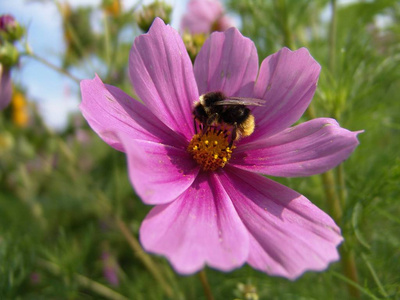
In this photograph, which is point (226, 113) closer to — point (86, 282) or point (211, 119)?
point (211, 119)

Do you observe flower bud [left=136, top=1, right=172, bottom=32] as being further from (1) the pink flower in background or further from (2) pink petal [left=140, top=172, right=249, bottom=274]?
(1) the pink flower in background

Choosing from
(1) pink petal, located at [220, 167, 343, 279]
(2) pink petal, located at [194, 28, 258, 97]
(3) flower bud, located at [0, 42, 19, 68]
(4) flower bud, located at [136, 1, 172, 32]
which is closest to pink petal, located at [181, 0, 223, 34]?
(4) flower bud, located at [136, 1, 172, 32]

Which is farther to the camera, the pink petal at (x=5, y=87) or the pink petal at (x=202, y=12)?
the pink petal at (x=202, y=12)

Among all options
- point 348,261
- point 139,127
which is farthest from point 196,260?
point 348,261

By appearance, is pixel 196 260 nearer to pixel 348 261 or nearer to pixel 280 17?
pixel 348 261


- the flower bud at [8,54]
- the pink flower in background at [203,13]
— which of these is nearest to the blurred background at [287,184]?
the flower bud at [8,54]

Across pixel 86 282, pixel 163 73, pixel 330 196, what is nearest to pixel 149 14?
pixel 163 73

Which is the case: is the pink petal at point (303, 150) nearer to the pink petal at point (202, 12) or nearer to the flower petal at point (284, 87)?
the flower petal at point (284, 87)
